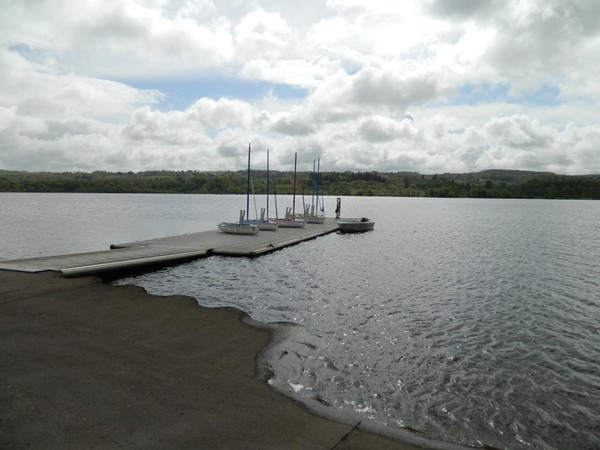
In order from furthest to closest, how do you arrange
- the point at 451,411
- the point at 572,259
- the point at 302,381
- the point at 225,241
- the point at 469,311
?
the point at 225,241 < the point at 572,259 < the point at 469,311 < the point at 302,381 < the point at 451,411

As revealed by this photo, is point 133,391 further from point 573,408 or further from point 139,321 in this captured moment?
point 573,408

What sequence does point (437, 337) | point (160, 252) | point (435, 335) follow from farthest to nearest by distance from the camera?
point (160, 252) < point (435, 335) < point (437, 337)

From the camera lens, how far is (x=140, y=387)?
8.01 meters

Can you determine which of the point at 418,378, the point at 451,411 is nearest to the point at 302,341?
the point at 418,378

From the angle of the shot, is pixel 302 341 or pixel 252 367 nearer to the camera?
pixel 252 367

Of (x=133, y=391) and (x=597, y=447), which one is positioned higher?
(x=133, y=391)

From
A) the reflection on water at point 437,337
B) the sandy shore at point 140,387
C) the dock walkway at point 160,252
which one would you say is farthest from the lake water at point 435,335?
the sandy shore at point 140,387

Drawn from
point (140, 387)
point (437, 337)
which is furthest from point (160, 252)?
point (140, 387)

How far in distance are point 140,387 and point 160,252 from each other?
20579 millimetres

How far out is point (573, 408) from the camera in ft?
30.6

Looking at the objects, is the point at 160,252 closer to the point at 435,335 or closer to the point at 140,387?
the point at 435,335

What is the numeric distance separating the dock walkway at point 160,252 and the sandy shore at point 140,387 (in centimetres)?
687

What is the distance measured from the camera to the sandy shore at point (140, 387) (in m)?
6.32

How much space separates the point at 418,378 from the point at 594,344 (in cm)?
743
